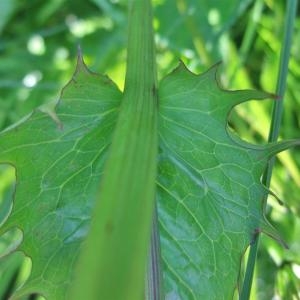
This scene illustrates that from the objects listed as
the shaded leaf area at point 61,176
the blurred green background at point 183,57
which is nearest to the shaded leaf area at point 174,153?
the shaded leaf area at point 61,176

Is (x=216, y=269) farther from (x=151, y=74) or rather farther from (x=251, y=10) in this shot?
(x=251, y=10)

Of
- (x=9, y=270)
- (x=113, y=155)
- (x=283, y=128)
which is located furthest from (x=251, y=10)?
(x=113, y=155)

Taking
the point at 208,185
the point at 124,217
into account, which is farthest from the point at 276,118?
the point at 124,217

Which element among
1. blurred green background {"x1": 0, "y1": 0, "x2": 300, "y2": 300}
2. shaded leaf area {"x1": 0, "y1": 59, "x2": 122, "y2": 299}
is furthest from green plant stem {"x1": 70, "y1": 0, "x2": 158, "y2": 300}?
blurred green background {"x1": 0, "y1": 0, "x2": 300, "y2": 300}

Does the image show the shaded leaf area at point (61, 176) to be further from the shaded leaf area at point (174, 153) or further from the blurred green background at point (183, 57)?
the blurred green background at point (183, 57)

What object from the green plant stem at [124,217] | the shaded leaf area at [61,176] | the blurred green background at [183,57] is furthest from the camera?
the blurred green background at [183,57]

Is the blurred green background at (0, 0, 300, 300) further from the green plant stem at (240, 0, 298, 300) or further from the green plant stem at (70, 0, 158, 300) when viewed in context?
the green plant stem at (70, 0, 158, 300)
